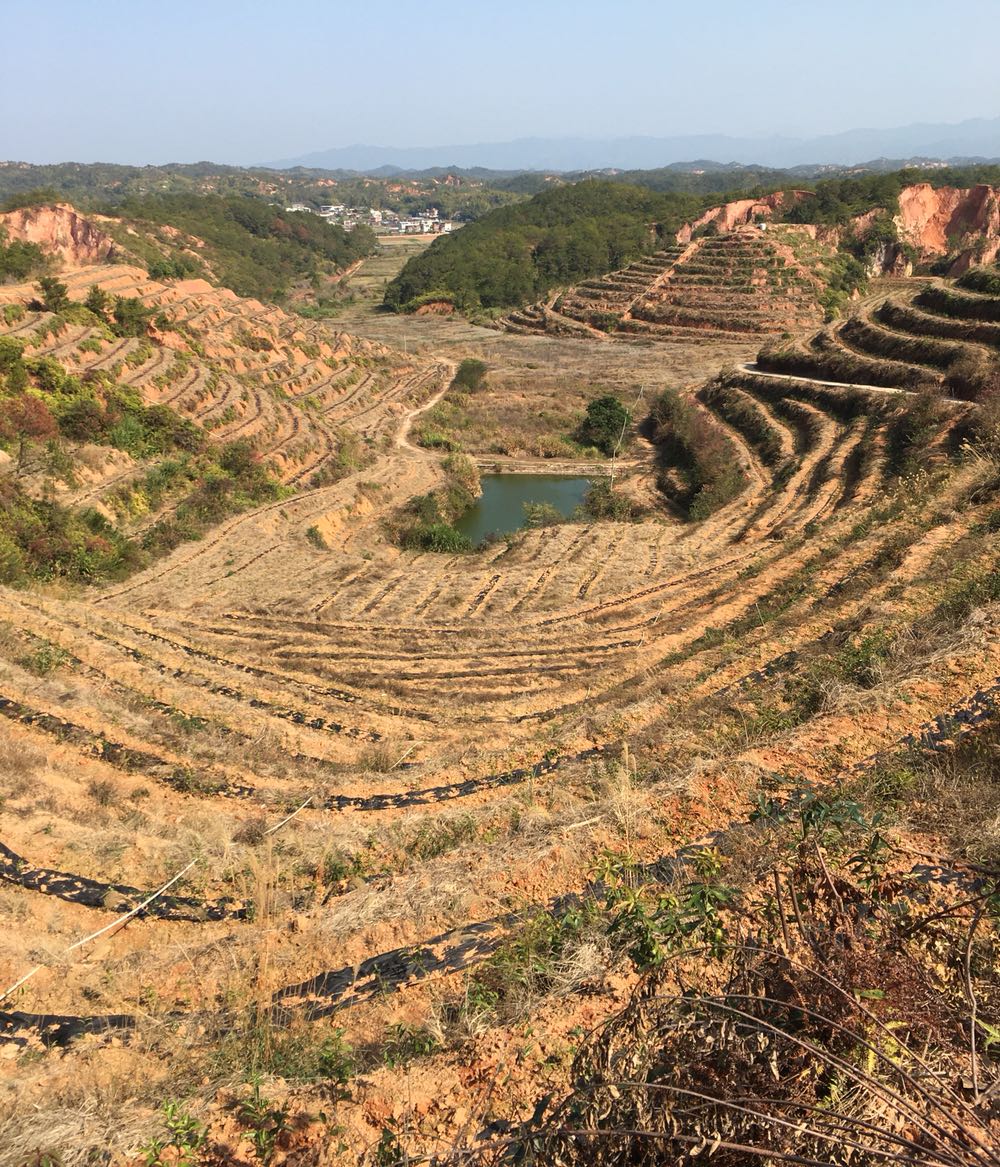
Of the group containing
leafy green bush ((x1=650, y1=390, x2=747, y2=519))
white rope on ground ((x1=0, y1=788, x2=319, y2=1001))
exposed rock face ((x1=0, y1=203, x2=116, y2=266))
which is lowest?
white rope on ground ((x1=0, y1=788, x2=319, y2=1001))

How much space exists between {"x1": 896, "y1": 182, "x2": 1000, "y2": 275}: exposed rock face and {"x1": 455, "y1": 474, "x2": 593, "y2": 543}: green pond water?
4997cm

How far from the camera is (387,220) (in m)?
182

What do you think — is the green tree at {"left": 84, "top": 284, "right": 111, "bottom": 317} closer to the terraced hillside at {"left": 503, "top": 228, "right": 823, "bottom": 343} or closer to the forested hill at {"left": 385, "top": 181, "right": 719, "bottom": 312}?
the terraced hillside at {"left": 503, "top": 228, "right": 823, "bottom": 343}

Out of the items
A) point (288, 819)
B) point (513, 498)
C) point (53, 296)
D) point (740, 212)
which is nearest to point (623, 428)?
point (513, 498)

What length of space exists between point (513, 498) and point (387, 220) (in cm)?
17583

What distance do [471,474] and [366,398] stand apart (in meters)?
11.3

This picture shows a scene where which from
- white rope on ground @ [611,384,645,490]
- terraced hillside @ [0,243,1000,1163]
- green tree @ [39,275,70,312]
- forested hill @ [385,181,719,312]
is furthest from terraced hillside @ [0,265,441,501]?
forested hill @ [385,181,719,312]

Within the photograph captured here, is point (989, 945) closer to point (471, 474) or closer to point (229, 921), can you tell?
point (229, 921)

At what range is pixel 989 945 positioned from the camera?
13.6 ft

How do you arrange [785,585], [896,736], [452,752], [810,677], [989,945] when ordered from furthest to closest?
[785,585]
[452,752]
[810,677]
[896,736]
[989,945]

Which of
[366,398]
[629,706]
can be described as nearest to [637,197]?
[366,398]

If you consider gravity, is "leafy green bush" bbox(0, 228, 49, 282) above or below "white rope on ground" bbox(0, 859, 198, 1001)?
above

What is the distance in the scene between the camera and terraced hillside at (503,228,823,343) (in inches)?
2083

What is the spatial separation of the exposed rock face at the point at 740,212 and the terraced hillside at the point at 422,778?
58616mm
